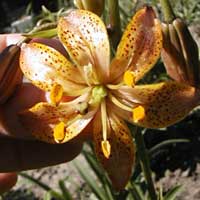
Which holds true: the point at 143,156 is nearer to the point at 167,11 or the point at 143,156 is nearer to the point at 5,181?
the point at 167,11

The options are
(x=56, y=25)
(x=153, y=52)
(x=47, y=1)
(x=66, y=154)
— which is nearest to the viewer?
(x=153, y=52)

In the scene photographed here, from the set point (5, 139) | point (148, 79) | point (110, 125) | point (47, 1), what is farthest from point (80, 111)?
point (47, 1)

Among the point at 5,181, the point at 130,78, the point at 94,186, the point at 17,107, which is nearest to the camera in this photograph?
the point at 130,78

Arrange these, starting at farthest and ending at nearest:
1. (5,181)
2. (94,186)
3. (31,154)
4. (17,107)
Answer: (94,186)
(5,181)
(31,154)
(17,107)

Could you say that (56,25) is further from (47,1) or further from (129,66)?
(47,1)

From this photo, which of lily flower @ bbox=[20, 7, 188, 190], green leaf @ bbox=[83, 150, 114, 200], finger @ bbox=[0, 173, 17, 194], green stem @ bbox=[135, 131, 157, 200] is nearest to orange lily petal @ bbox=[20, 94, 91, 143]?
lily flower @ bbox=[20, 7, 188, 190]

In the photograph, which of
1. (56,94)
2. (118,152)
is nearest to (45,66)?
(56,94)

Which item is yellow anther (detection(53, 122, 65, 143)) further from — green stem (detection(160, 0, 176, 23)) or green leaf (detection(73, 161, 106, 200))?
green leaf (detection(73, 161, 106, 200))

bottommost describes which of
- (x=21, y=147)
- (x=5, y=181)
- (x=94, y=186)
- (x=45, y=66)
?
(x=94, y=186)
